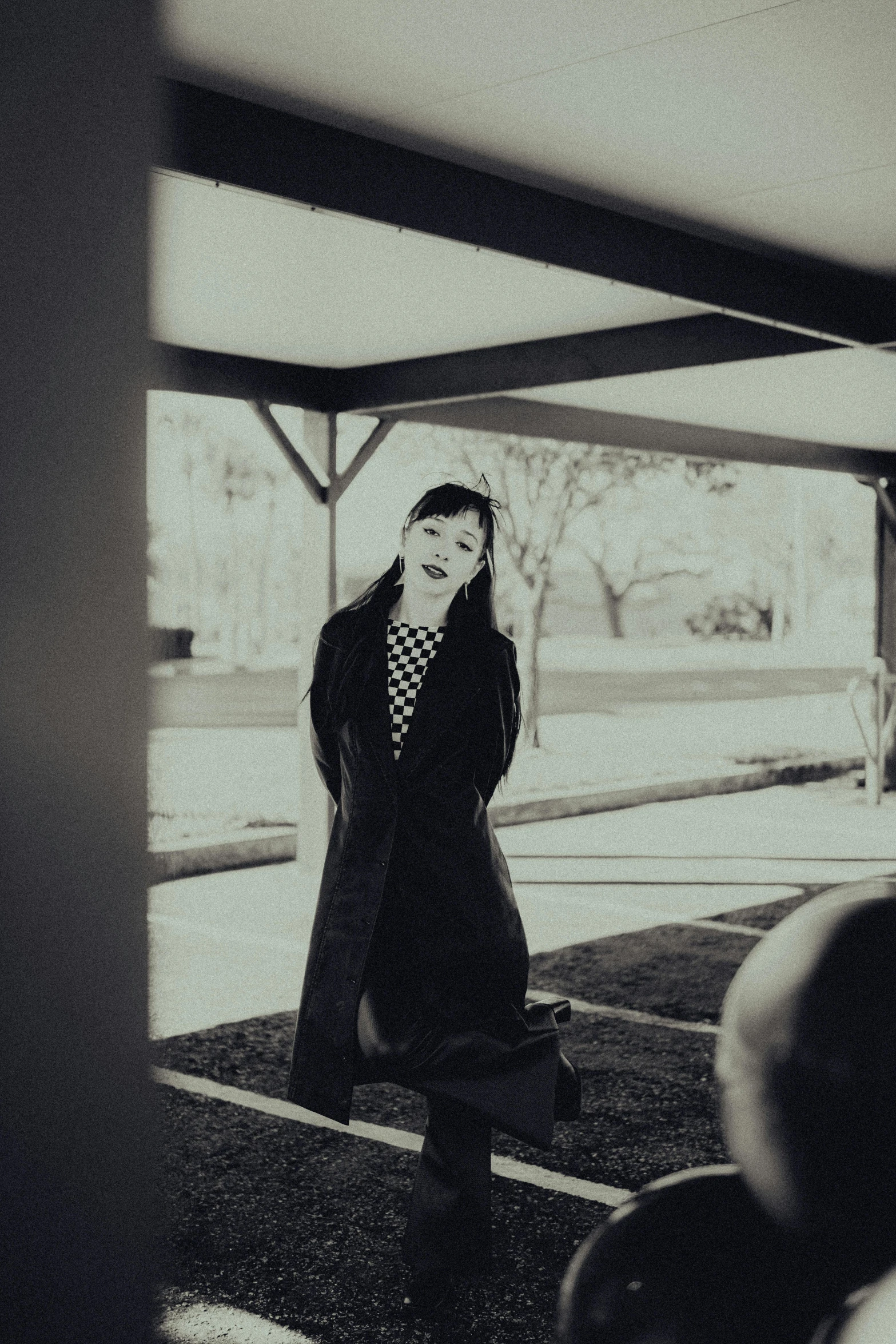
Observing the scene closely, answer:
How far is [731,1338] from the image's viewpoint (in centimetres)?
165

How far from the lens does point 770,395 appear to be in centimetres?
837

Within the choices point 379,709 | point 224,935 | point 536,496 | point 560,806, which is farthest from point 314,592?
point 536,496

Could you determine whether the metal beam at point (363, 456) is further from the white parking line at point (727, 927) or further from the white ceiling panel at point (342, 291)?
the white parking line at point (727, 927)

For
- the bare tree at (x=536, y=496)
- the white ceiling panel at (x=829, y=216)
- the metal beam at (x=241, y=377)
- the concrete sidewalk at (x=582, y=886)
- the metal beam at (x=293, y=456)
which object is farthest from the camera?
the bare tree at (x=536, y=496)

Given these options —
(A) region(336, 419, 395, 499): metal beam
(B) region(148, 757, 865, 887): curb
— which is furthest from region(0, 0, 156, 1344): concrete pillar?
(A) region(336, 419, 395, 499): metal beam

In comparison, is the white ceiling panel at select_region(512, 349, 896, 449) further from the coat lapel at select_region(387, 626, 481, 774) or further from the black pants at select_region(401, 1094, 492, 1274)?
the black pants at select_region(401, 1094, 492, 1274)

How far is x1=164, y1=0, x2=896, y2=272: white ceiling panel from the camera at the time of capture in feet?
10.1

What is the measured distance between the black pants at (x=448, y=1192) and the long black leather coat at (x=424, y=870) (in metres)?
0.18

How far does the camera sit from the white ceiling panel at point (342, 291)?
174 inches

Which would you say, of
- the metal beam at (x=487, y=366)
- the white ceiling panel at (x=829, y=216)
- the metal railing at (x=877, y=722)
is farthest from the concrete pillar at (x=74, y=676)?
the metal railing at (x=877, y=722)

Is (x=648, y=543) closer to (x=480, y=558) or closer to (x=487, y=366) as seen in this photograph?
(x=487, y=366)

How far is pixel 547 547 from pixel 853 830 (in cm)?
479

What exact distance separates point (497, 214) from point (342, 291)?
141 centimetres

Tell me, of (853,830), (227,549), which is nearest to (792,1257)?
(853,830)
